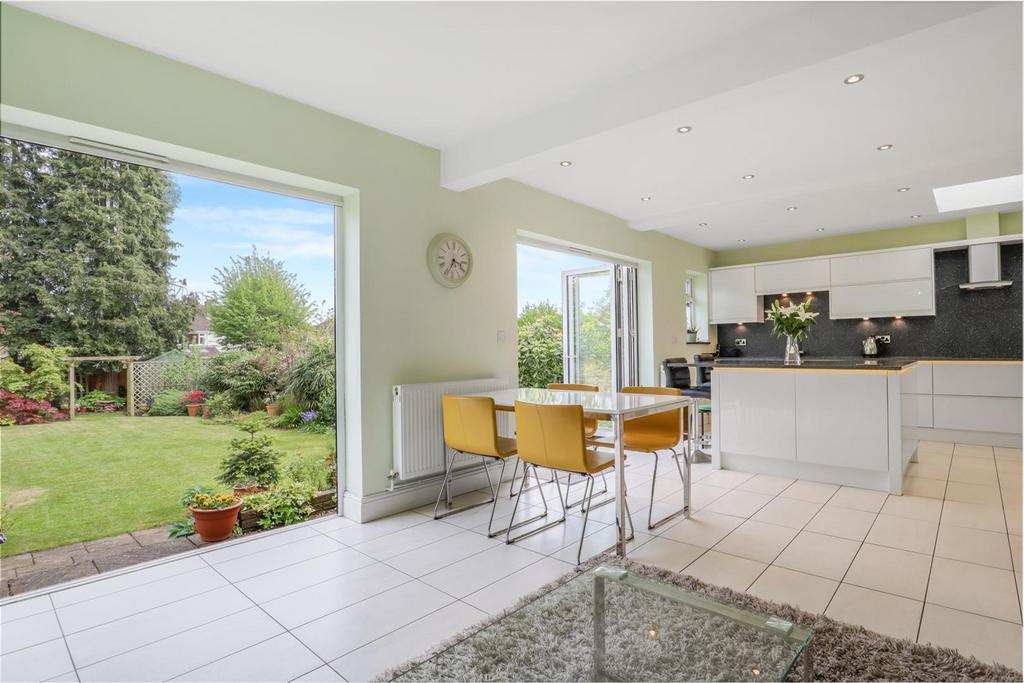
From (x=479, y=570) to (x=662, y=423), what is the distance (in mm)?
1702

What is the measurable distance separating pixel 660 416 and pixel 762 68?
2232 mm

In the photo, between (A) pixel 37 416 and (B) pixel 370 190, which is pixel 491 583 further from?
(B) pixel 370 190

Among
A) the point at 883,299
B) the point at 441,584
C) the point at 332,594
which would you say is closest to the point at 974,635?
the point at 441,584

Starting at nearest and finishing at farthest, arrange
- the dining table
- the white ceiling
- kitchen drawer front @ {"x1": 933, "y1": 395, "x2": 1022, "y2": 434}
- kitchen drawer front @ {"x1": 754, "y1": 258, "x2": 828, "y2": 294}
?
the white ceiling → the dining table → kitchen drawer front @ {"x1": 933, "y1": 395, "x2": 1022, "y2": 434} → kitchen drawer front @ {"x1": 754, "y1": 258, "x2": 828, "y2": 294}

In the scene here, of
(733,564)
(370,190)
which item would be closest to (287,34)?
(370,190)

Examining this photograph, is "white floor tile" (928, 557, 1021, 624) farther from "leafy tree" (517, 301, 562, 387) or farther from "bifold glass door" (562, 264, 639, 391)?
"leafy tree" (517, 301, 562, 387)

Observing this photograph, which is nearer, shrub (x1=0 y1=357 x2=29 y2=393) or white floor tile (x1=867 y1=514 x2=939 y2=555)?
shrub (x1=0 y1=357 x2=29 y2=393)

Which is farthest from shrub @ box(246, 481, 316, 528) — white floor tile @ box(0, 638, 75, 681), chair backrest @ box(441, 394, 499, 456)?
white floor tile @ box(0, 638, 75, 681)

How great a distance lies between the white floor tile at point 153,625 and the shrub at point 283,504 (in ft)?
2.69

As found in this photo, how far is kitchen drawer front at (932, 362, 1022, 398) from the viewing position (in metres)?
5.41

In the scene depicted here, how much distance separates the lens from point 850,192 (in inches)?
198

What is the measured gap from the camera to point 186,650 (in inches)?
81.4

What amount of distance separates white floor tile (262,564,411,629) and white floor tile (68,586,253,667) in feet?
0.57

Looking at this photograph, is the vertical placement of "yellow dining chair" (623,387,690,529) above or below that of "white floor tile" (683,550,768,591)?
above
